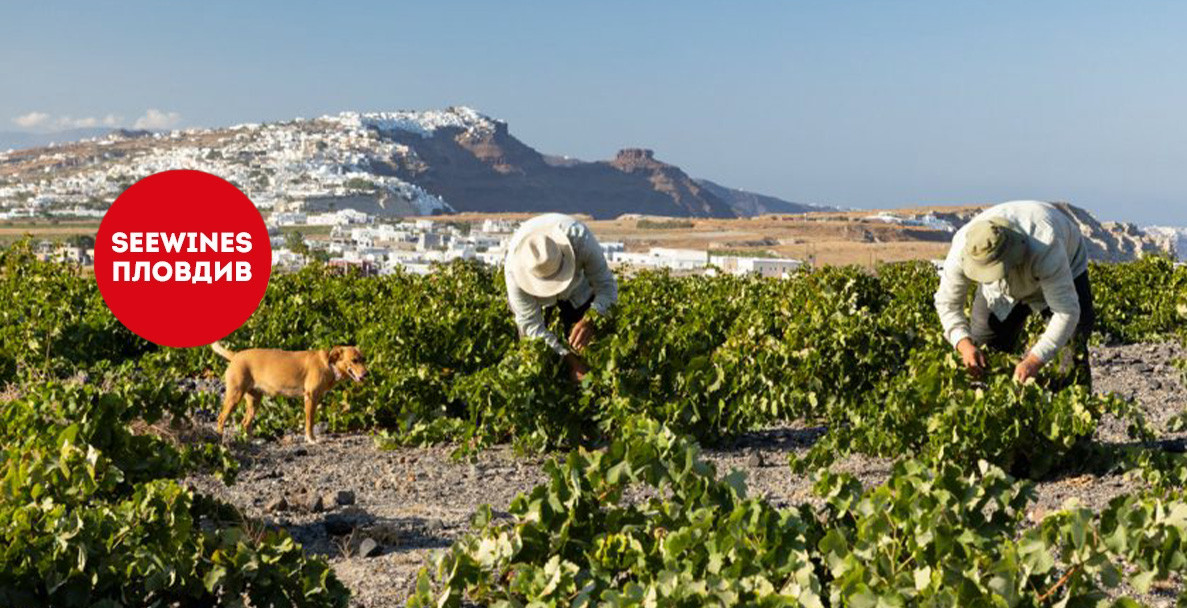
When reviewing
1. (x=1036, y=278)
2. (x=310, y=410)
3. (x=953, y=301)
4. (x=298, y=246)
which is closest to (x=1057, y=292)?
(x=1036, y=278)

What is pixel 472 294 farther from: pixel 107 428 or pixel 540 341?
pixel 107 428

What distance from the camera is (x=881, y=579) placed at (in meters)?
3.31

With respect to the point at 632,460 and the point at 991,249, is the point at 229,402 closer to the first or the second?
the point at 991,249

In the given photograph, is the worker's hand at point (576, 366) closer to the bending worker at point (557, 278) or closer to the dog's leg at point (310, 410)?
the bending worker at point (557, 278)

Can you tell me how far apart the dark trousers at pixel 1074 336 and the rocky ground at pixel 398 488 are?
685mm

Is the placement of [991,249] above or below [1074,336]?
above

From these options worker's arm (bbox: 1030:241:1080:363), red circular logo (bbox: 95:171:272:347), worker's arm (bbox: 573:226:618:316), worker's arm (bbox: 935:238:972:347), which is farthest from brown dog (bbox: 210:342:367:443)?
worker's arm (bbox: 1030:241:1080:363)

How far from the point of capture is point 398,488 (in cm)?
750

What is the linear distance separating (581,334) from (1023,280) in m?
2.75

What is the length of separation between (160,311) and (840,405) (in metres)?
9.40

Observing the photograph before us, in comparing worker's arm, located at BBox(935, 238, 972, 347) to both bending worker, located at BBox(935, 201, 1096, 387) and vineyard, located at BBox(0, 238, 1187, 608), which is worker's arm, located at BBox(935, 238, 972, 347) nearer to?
bending worker, located at BBox(935, 201, 1096, 387)

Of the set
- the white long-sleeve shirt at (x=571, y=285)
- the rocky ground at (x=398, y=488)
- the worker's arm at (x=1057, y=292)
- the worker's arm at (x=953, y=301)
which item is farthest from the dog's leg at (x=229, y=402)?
the worker's arm at (x=1057, y=292)

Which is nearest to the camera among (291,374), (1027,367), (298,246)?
(1027,367)

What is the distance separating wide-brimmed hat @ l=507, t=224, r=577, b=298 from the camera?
766 centimetres
